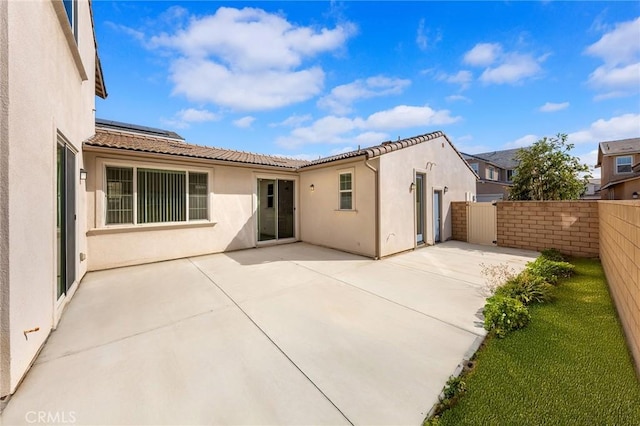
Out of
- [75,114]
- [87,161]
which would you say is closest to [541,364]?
[75,114]

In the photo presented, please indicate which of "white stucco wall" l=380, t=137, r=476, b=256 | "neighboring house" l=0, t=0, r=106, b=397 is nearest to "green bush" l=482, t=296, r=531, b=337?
"white stucco wall" l=380, t=137, r=476, b=256

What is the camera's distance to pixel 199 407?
214 centimetres

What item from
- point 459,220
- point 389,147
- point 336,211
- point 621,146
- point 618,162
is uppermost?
point 621,146

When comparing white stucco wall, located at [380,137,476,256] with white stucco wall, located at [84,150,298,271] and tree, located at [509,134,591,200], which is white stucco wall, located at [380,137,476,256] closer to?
tree, located at [509,134,591,200]

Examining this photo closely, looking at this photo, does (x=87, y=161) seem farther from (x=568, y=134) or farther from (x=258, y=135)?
(x=568, y=134)

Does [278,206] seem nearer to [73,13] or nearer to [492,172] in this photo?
[73,13]

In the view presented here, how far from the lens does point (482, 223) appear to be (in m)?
10.3

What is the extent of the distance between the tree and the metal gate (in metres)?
4.80

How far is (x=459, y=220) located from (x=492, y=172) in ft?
86.9

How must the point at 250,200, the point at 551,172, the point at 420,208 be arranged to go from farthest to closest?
1. the point at 551,172
2. the point at 420,208
3. the point at 250,200

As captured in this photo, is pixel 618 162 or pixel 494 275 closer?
pixel 494 275

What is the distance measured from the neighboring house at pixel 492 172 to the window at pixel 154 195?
24.7m

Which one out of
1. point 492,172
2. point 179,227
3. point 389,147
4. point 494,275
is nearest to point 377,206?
point 389,147

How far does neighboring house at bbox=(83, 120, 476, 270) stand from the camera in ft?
22.1
